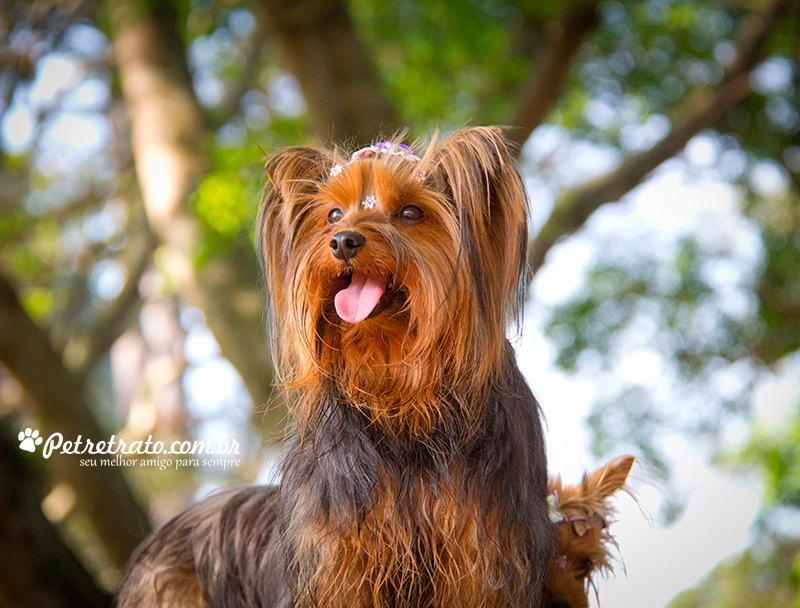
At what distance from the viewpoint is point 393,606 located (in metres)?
1.99

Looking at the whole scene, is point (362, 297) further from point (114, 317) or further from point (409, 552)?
point (114, 317)

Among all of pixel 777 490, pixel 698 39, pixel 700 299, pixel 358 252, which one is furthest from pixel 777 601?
pixel 358 252

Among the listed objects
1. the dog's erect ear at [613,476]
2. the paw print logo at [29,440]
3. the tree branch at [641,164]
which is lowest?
the tree branch at [641,164]

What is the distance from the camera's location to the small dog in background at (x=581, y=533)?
83.4 inches

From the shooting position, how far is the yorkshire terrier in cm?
188

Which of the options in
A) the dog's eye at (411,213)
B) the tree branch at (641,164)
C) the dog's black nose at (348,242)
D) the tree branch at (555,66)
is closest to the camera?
the dog's black nose at (348,242)

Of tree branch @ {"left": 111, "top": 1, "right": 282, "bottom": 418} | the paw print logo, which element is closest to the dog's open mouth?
the paw print logo

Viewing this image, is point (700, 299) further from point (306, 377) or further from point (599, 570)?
point (306, 377)

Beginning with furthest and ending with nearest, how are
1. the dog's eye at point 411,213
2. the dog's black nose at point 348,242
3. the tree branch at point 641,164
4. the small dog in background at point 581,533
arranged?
the tree branch at point 641,164, the small dog in background at point 581,533, the dog's eye at point 411,213, the dog's black nose at point 348,242

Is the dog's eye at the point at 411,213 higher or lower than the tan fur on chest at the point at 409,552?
higher

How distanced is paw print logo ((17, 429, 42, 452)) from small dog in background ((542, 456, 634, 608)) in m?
2.67

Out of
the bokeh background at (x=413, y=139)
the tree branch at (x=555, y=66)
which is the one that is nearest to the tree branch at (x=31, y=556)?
the bokeh background at (x=413, y=139)

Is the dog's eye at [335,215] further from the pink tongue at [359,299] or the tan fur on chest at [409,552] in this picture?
the tan fur on chest at [409,552]

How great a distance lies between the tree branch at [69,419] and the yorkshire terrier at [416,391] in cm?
265
